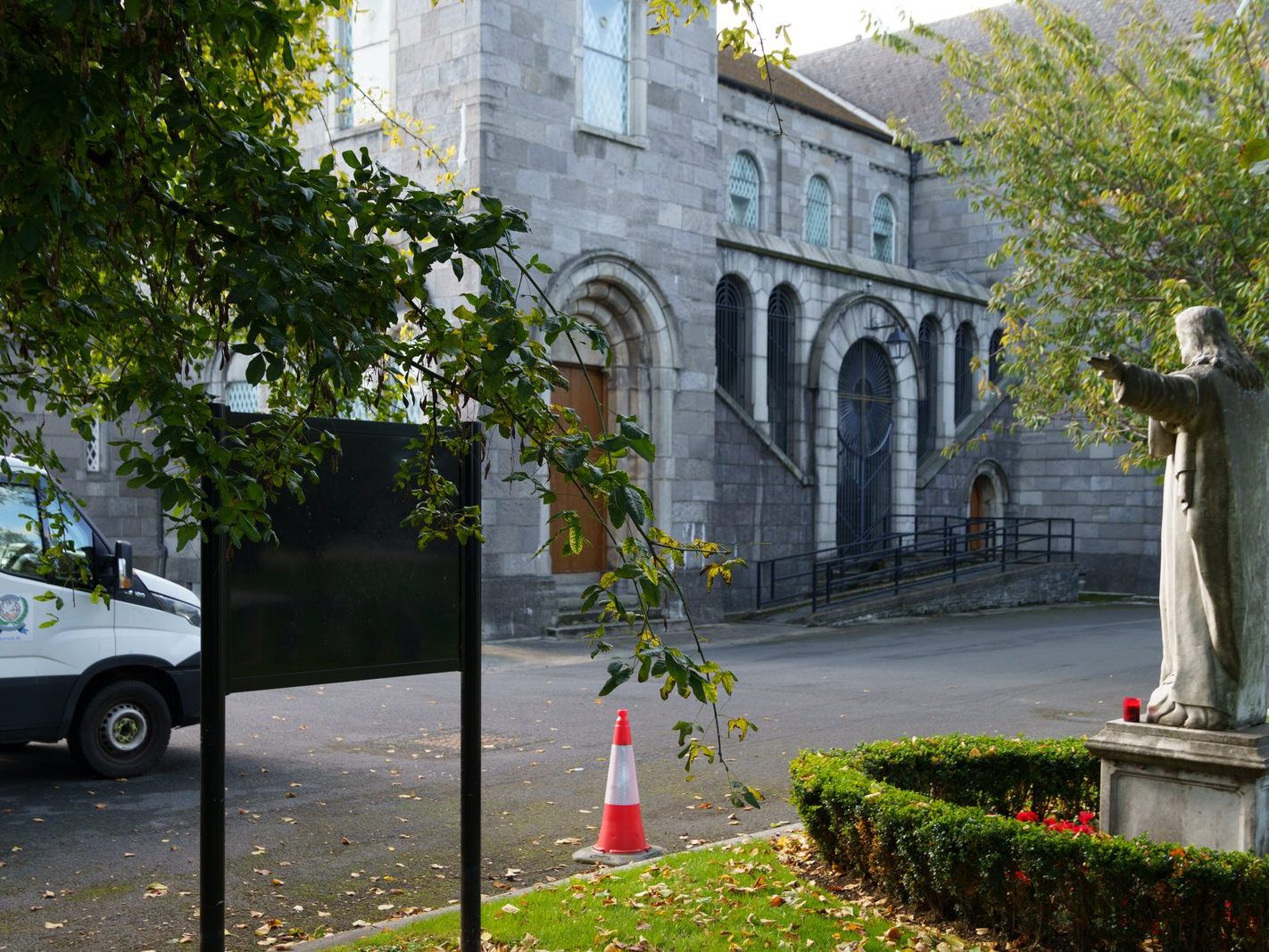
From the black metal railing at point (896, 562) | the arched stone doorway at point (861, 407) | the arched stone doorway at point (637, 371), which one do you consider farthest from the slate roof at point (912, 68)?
the arched stone doorway at point (637, 371)

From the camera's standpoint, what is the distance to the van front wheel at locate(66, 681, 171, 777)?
9859mm

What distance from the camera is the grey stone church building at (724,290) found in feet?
64.2

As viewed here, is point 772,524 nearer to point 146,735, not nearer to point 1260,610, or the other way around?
point 146,735

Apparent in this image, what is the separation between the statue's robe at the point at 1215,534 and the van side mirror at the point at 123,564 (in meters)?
6.91

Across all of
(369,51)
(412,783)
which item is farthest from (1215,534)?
(369,51)

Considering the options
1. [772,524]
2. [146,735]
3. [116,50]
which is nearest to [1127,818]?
[116,50]

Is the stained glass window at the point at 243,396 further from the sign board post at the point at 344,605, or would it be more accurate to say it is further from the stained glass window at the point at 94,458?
the sign board post at the point at 344,605

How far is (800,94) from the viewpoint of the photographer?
32.3m

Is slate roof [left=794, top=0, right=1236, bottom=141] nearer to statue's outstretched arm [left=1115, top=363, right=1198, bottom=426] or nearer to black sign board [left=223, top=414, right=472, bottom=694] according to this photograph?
statue's outstretched arm [left=1115, top=363, right=1198, bottom=426]

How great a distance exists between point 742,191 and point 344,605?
24542mm

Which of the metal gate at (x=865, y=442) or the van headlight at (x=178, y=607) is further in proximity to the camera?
the metal gate at (x=865, y=442)

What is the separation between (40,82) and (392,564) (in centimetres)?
286

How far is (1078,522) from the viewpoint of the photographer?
31.8 m

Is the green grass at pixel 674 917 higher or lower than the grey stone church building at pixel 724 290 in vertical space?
lower
